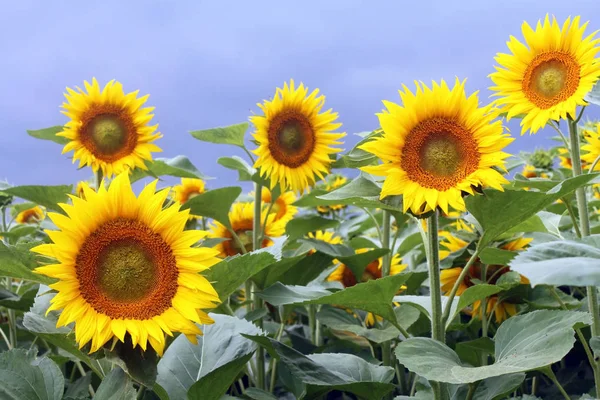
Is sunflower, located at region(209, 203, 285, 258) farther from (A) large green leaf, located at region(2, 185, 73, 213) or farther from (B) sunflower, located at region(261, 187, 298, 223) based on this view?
(A) large green leaf, located at region(2, 185, 73, 213)

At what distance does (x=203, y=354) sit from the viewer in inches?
70.0

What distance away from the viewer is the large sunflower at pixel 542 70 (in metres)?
2.54

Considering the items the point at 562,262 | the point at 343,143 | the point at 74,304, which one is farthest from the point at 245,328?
the point at 343,143

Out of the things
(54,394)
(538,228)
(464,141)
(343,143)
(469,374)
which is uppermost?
(343,143)

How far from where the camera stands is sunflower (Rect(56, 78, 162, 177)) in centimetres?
310

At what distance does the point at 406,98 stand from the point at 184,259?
70 centimetres

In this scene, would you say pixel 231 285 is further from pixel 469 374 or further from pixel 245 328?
pixel 469 374

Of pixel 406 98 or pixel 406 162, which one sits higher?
Answer: pixel 406 98

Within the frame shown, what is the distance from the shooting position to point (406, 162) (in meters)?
1.77

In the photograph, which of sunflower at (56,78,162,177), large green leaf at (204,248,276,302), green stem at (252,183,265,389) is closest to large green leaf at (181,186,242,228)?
green stem at (252,183,265,389)

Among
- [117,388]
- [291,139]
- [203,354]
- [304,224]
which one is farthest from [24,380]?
[291,139]

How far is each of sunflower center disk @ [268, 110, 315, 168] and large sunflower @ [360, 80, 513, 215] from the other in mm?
1112

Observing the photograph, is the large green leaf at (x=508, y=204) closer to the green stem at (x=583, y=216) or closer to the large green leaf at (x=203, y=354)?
the green stem at (x=583, y=216)

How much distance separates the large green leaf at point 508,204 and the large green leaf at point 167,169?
1.48 meters
